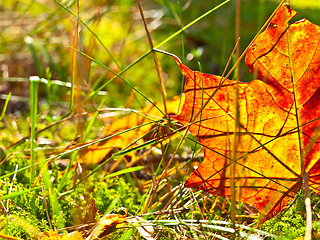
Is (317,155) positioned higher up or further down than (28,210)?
higher up

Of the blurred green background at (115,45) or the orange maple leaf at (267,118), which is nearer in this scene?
the orange maple leaf at (267,118)

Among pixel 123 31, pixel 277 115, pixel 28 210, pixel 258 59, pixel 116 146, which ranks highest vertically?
pixel 123 31

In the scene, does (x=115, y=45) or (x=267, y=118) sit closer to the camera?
(x=267, y=118)

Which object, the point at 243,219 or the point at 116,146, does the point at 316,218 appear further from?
the point at 116,146

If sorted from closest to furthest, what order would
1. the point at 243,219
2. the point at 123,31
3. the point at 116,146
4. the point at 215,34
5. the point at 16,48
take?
the point at 243,219
the point at 116,146
the point at 16,48
the point at 215,34
the point at 123,31

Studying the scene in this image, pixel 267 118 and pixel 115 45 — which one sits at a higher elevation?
pixel 115 45

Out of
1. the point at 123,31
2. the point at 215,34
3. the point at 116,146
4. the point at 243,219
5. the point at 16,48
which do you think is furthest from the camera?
the point at 123,31

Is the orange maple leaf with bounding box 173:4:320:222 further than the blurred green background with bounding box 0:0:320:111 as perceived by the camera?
No

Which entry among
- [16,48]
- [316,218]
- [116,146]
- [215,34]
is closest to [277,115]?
[316,218]
